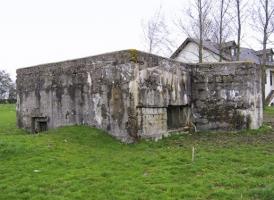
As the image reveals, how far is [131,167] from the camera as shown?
8781mm

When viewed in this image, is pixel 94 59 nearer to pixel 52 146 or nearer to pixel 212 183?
pixel 52 146

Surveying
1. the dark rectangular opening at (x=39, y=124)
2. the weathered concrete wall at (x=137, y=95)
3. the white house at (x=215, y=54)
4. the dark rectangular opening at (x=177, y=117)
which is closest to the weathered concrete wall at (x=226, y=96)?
the weathered concrete wall at (x=137, y=95)

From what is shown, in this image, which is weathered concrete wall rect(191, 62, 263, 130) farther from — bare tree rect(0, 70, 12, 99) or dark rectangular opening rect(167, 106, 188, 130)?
bare tree rect(0, 70, 12, 99)

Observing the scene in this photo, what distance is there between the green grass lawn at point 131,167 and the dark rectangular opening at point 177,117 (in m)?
1.83

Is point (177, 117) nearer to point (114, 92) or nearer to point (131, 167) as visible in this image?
point (114, 92)

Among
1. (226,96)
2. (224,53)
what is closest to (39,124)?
(226,96)

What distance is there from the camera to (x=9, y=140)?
10898mm

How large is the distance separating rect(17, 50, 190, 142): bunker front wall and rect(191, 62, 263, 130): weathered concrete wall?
57cm

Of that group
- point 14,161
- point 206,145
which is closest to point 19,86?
point 14,161

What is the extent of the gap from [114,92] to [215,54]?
2639 cm

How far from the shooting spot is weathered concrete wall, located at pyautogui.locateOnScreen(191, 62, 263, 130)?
13656 millimetres

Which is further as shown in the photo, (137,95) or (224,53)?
(224,53)

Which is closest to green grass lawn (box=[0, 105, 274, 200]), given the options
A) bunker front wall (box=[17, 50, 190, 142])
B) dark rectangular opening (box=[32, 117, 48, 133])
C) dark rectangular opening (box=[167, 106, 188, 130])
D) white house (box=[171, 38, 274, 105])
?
bunker front wall (box=[17, 50, 190, 142])

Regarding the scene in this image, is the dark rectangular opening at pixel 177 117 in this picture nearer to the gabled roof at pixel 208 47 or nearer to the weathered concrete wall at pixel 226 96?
the weathered concrete wall at pixel 226 96
